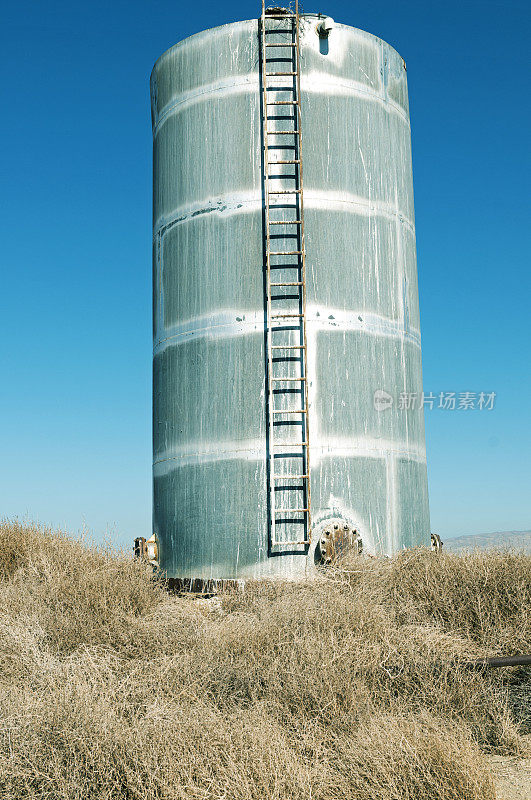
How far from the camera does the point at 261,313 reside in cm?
1091

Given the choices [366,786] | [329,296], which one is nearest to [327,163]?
[329,296]

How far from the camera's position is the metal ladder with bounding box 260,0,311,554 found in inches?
410

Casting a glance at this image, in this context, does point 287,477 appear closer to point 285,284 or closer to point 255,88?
point 285,284

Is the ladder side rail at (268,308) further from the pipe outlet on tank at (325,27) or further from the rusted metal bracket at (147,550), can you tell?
the rusted metal bracket at (147,550)

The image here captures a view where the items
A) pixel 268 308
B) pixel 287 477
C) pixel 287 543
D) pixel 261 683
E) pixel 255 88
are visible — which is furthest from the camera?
pixel 255 88

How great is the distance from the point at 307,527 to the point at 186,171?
20.2 feet

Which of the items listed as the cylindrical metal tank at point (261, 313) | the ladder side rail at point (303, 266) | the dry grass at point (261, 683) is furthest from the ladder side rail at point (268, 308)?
the dry grass at point (261, 683)

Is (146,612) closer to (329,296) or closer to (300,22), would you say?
(329,296)

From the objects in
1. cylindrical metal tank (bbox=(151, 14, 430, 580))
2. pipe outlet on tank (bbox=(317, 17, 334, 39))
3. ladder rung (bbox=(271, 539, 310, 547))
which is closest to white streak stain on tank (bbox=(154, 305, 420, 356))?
cylindrical metal tank (bbox=(151, 14, 430, 580))

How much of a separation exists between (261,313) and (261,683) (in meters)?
5.88

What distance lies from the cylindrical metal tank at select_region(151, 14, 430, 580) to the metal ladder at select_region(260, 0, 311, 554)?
16 centimetres

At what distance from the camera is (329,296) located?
1105cm

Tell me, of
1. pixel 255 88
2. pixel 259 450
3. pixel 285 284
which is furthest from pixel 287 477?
pixel 255 88

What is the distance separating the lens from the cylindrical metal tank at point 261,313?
10695mm
